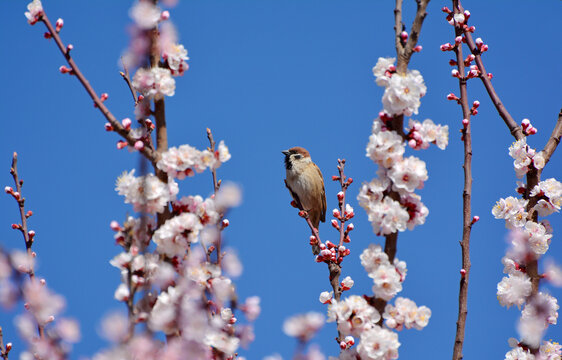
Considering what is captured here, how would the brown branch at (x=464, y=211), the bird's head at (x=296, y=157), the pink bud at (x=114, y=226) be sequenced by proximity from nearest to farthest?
the pink bud at (x=114, y=226) → the brown branch at (x=464, y=211) → the bird's head at (x=296, y=157)

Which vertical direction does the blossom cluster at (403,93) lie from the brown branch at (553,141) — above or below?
below

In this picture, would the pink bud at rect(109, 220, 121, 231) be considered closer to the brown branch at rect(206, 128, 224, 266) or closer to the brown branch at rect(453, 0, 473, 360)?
the brown branch at rect(206, 128, 224, 266)

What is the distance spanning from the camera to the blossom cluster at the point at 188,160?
2.64 metres

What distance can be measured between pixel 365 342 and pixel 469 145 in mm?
1587

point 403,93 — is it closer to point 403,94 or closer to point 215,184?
point 403,94

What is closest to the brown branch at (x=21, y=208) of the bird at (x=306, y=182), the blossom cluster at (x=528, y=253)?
the blossom cluster at (x=528, y=253)

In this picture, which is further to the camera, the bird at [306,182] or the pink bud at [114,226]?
the bird at [306,182]

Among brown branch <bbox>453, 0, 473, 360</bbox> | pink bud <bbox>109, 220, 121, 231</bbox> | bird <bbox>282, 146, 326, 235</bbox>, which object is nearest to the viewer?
pink bud <bbox>109, 220, 121, 231</bbox>

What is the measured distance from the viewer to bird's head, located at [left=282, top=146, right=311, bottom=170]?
816 centimetres

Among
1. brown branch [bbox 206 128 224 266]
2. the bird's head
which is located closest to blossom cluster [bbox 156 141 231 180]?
brown branch [bbox 206 128 224 266]

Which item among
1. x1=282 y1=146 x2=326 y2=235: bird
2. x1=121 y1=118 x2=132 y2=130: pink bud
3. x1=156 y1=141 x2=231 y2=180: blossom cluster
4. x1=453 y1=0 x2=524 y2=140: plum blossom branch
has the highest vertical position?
x1=282 y1=146 x2=326 y2=235: bird

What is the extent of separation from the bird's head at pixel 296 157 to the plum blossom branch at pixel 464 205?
4.25 m

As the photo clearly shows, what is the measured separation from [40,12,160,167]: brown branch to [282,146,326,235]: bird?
5253 millimetres

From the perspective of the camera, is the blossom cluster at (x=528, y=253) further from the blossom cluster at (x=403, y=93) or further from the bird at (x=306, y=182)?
the bird at (x=306, y=182)
